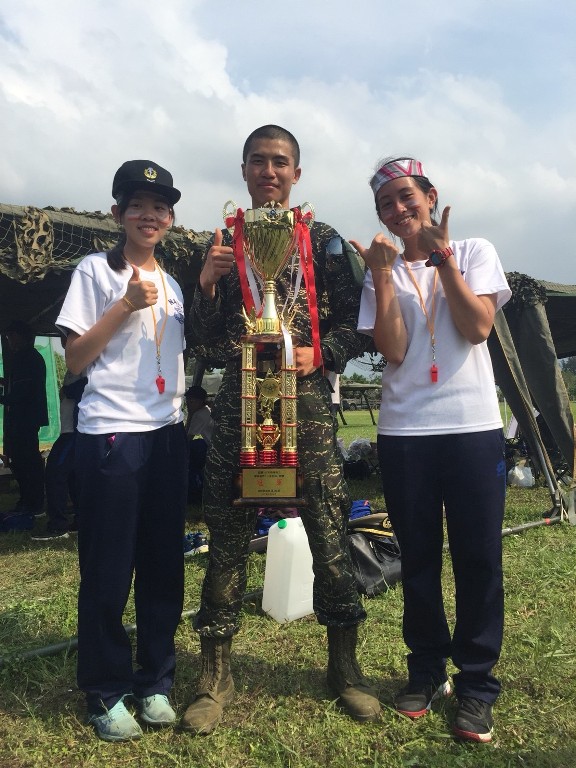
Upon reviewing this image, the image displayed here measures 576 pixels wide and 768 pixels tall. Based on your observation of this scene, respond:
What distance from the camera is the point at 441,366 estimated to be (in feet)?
7.48

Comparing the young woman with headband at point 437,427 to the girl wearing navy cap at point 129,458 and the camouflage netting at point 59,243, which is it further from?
the camouflage netting at point 59,243

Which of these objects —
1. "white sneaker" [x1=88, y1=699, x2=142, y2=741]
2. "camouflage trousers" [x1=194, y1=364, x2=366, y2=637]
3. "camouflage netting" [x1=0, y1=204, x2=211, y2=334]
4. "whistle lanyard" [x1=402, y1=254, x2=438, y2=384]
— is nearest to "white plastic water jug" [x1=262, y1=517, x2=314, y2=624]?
"camouflage trousers" [x1=194, y1=364, x2=366, y2=637]

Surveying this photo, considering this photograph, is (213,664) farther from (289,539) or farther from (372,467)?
(372,467)

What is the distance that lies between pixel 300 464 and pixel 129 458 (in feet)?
2.11

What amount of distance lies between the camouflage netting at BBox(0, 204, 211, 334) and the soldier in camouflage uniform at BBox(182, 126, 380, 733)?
95.1 inches

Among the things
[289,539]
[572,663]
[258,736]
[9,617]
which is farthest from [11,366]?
[572,663]

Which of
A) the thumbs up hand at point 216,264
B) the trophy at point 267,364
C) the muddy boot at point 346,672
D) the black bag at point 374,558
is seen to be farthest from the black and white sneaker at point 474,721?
the thumbs up hand at point 216,264

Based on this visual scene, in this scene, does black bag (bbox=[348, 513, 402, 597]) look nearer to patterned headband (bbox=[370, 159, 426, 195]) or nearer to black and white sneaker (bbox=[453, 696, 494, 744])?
black and white sneaker (bbox=[453, 696, 494, 744])

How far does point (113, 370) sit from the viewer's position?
2.27 meters

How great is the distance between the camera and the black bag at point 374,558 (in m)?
3.87

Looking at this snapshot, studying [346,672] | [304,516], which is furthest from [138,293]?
[346,672]

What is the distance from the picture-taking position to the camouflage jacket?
241 centimetres

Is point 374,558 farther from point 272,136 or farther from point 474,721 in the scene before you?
point 272,136

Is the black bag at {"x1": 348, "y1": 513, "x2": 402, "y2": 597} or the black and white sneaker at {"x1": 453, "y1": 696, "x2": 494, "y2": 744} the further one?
the black bag at {"x1": 348, "y1": 513, "x2": 402, "y2": 597}
